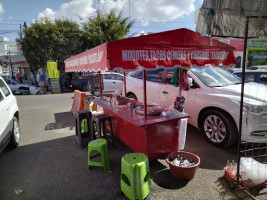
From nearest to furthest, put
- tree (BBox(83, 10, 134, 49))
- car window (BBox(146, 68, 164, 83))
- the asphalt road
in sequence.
Result: the asphalt road, car window (BBox(146, 68, 164, 83)), tree (BBox(83, 10, 134, 49))

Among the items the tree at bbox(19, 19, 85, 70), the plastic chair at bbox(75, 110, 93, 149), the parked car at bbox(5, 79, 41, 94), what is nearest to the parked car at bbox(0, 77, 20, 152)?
the plastic chair at bbox(75, 110, 93, 149)

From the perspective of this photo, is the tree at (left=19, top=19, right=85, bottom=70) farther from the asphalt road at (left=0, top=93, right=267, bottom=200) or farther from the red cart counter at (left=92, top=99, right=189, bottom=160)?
the red cart counter at (left=92, top=99, right=189, bottom=160)

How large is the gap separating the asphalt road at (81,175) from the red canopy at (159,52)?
1938 mm

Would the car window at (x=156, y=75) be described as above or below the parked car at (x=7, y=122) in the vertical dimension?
above

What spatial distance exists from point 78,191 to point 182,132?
232cm

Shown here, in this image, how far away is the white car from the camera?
3.64m

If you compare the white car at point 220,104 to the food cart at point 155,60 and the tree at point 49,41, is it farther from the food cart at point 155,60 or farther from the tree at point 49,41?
the tree at point 49,41

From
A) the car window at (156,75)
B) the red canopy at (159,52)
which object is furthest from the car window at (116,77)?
the red canopy at (159,52)

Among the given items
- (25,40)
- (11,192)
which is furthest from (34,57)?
(11,192)

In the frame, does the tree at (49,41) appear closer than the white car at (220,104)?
No

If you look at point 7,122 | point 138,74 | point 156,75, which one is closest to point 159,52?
point 156,75

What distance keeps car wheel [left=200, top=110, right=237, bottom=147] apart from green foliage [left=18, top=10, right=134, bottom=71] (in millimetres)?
16177

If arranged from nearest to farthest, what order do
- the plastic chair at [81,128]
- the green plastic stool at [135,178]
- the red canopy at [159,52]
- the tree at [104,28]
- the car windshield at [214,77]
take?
the green plastic stool at [135,178], the red canopy at [159,52], the plastic chair at [81,128], the car windshield at [214,77], the tree at [104,28]

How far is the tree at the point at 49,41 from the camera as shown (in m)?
16.5
